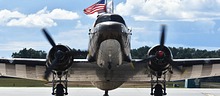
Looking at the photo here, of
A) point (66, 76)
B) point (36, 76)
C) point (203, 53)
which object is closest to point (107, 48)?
point (66, 76)

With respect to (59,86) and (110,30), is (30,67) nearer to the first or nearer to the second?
(59,86)

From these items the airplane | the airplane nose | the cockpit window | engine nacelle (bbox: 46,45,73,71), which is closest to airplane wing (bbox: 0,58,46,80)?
the airplane

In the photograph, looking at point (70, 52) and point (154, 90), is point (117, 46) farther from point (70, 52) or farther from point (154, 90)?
point (154, 90)

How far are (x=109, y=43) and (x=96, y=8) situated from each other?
889 centimetres

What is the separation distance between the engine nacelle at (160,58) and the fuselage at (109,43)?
117 cm

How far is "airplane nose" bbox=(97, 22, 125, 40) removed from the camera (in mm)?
20391

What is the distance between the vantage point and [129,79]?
1005 inches

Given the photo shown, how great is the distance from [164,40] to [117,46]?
2.80m

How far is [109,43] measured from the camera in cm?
2092

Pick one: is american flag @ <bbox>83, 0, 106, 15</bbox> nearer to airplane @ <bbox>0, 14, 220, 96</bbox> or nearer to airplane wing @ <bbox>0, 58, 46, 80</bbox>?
airplane @ <bbox>0, 14, 220, 96</bbox>

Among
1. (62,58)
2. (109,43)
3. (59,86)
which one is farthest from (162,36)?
(59,86)

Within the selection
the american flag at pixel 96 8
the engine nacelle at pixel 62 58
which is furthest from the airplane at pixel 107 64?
the american flag at pixel 96 8

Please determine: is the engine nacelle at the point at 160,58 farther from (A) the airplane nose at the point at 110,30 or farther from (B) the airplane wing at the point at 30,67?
(B) the airplane wing at the point at 30,67

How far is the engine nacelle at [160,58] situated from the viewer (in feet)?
73.6
